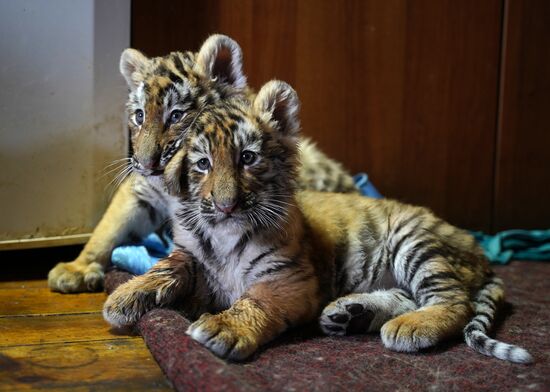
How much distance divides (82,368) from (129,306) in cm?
26

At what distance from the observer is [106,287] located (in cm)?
280

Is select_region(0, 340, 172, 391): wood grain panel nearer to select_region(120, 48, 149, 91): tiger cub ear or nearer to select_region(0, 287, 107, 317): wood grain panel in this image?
select_region(0, 287, 107, 317): wood grain panel

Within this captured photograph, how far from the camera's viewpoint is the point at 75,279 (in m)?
2.87

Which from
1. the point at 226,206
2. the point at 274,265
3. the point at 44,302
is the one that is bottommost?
the point at 44,302

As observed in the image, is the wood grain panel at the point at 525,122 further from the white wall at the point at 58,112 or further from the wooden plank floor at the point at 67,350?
the wooden plank floor at the point at 67,350

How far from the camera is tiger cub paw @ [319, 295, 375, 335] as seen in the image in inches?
91.9

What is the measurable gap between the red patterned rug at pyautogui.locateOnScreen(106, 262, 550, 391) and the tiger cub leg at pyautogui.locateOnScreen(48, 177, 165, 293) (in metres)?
0.72

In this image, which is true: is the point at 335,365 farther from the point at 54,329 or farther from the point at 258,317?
the point at 54,329

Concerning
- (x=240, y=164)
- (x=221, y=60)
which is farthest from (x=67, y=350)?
(x=221, y=60)

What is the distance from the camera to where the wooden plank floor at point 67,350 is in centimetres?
201

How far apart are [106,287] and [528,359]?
4.99ft

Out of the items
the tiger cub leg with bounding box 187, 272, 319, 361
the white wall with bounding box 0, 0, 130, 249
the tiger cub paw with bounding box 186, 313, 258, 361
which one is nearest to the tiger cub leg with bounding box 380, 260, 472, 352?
the tiger cub leg with bounding box 187, 272, 319, 361

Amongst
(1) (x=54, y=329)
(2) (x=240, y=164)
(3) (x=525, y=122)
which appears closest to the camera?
(2) (x=240, y=164)

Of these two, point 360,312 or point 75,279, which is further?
point 75,279
